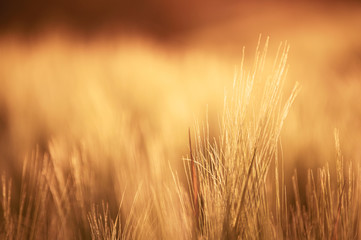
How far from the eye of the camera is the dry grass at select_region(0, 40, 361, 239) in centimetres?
54

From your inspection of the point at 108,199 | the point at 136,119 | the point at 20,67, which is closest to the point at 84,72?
the point at 20,67

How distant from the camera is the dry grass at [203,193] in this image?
54 cm

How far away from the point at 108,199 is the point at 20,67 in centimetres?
152

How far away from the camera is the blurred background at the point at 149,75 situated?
1.21 metres

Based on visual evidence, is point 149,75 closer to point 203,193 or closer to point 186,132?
point 186,132

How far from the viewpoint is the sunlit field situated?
1.86 ft

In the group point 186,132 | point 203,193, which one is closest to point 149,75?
point 186,132

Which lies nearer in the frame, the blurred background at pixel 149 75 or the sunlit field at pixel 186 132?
the sunlit field at pixel 186 132

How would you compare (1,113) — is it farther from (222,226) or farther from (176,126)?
(222,226)

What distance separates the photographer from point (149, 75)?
7.31 ft

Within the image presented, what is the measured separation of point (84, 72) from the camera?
2102 mm

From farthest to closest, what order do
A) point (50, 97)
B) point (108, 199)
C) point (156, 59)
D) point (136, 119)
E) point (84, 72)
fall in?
point (156, 59)
point (84, 72)
point (50, 97)
point (136, 119)
point (108, 199)

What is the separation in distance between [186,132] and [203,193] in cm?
72

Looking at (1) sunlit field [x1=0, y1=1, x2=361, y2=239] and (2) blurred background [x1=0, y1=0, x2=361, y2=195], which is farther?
(2) blurred background [x1=0, y1=0, x2=361, y2=195]
